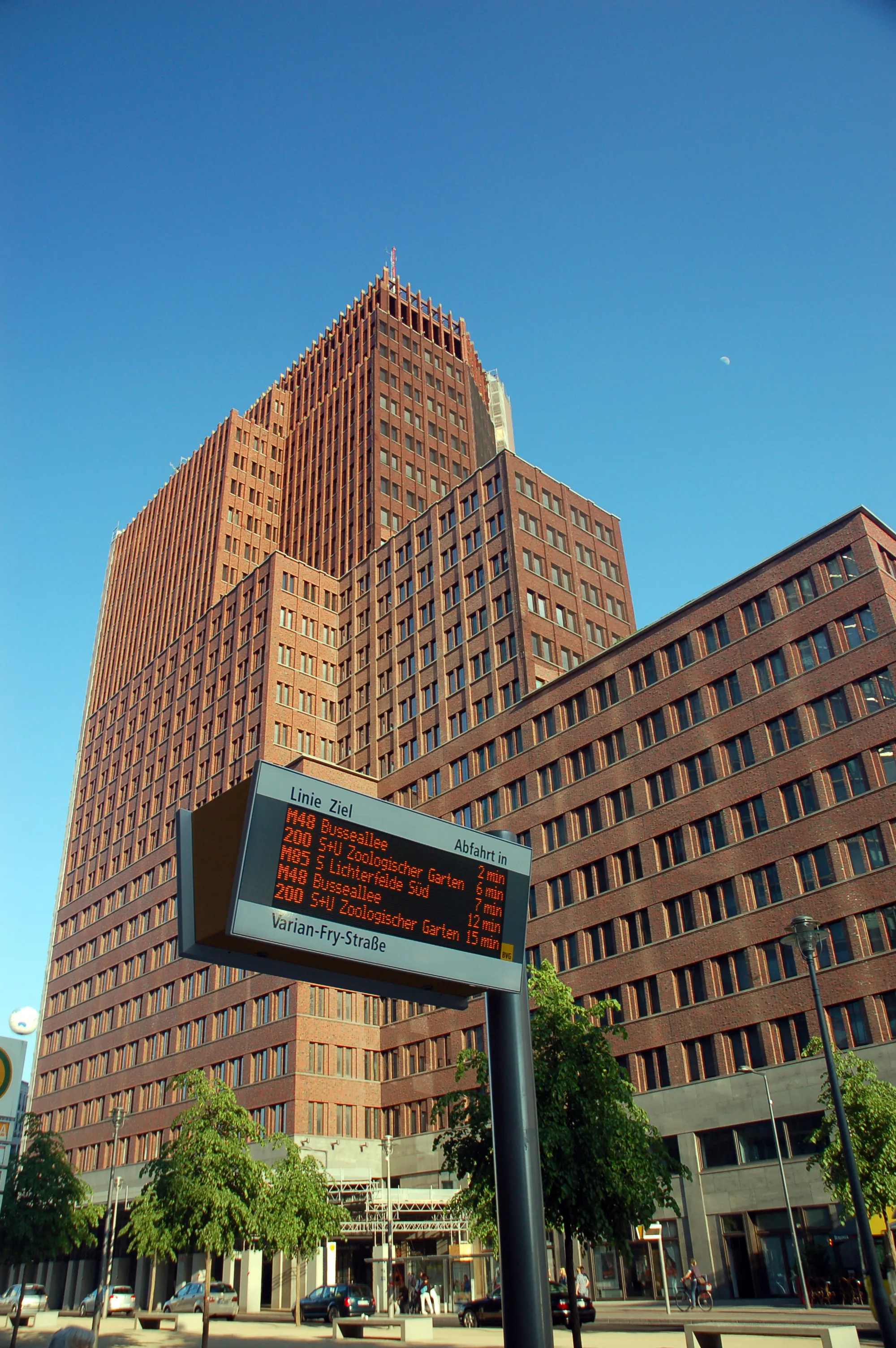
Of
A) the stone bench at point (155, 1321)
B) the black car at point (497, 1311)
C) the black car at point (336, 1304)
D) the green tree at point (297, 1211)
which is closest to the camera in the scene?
the black car at point (497, 1311)

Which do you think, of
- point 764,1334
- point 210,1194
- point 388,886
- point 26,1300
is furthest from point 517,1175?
point 26,1300

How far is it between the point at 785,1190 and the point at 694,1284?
22.8 ft

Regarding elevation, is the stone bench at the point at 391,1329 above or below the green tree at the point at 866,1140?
below

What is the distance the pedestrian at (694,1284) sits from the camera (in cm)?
4334

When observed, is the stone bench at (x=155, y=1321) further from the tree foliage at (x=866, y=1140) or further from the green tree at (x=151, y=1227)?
the tree foliage at (x=866, y=1140)

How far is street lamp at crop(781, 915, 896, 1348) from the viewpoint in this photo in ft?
66.4

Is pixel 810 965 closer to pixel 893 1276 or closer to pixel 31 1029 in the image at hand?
pixel 31 1029

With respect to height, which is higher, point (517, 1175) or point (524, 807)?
point (524, 807)

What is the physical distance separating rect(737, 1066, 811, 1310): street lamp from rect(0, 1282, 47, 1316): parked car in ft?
130

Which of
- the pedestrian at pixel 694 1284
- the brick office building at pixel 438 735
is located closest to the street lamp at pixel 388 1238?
the brick office building at pixel 438 735

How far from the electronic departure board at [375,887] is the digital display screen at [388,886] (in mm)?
14

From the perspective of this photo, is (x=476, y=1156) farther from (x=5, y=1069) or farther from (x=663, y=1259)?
(x=663, y=1259)

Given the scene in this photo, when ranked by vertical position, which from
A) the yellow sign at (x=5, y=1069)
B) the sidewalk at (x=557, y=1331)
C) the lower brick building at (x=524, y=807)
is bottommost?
the sidewalk at (x=557, y=1331)

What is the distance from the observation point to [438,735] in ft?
249
